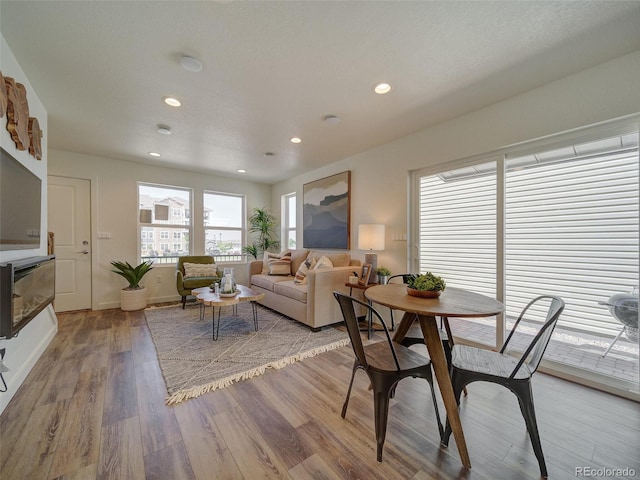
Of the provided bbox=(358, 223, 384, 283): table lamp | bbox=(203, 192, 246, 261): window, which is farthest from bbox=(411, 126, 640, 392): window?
bbox=(203, 192, 246, 261): window

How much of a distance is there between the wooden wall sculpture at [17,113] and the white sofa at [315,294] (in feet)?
8.75

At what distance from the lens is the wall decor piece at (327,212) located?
399cm

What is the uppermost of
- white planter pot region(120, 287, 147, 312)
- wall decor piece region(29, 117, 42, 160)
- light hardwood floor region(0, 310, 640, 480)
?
wall decor piece region(29, 117, 42, 160)

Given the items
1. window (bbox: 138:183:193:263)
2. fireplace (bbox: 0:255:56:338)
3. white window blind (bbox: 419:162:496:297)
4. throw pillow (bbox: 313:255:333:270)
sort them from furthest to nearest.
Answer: window (bbox: 138:183:193:263)
throw pillow (bbox: 313:255:333:270)
white window blind (bbox: 419:162:496:297)
fireplace (bbox: 0:255:56:338)

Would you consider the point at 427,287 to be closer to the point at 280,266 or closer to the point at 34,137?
the point at 280,266

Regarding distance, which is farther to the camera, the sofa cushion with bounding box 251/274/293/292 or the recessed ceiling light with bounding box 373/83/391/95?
the sofa cushion with bounding box 251/274/293/292

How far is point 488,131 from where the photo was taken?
2447 mm

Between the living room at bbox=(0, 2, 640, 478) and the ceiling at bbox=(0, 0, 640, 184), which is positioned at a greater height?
the ceiling at bbox=(0, 0, 640, 184)

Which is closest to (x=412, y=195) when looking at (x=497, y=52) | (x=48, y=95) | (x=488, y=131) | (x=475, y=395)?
(x=488, y=131)

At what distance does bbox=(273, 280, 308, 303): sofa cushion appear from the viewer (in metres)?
3.17

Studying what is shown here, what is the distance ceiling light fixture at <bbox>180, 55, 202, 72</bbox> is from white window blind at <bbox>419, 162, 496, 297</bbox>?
2.56 m

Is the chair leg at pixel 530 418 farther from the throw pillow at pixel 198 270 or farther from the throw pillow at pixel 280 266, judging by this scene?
the throw pillow at pixel 198 270

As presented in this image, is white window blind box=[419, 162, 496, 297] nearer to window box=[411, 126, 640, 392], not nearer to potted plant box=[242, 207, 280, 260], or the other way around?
window box=[411, 126, 640, 392]

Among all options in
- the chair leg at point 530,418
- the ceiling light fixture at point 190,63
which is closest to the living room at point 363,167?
the ceiling light fixture at point 190,63
